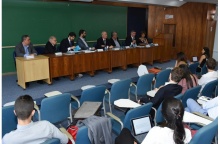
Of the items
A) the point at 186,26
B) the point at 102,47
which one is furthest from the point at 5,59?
the point at 186,26

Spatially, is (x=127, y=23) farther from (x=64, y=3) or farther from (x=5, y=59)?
(x=5, y=59)

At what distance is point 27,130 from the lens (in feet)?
5.79

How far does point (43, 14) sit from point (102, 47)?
223 centimetres

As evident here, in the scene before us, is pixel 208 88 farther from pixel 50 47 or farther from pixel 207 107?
pixel 50 47

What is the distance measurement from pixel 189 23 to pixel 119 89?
7.67m

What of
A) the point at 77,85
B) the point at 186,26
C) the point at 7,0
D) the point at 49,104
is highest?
the point at 7,0

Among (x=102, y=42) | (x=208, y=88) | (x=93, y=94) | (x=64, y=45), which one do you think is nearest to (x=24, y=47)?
(x=64, y=45)

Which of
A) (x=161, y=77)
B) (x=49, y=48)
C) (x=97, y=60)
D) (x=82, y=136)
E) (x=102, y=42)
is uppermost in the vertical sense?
(x=102, y=42)

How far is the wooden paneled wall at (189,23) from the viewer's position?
9.59m

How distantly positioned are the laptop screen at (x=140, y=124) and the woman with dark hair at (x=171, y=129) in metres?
0.60

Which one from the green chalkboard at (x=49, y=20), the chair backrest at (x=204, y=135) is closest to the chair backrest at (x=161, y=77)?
the chair backrest at (x=204, y=135)

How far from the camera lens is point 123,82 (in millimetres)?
3426

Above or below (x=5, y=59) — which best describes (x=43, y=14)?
above

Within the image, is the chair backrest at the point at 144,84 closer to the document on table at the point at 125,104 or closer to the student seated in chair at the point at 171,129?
the document on table at the point at 125,104
